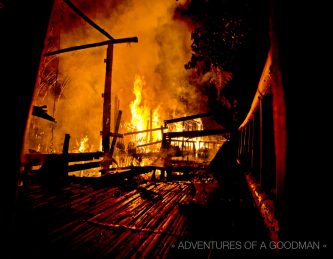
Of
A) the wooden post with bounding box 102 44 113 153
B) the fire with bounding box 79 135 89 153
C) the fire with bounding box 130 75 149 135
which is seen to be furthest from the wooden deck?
the fire with bounding box 79 135 89 153

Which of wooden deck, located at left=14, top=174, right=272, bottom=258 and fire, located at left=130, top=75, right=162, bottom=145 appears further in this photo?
fire, located at left=130, top=75, right=162, bottom=145

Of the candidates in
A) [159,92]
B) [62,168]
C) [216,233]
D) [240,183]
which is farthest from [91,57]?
[216,233]

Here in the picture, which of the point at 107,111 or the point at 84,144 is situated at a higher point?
the point at 107,111

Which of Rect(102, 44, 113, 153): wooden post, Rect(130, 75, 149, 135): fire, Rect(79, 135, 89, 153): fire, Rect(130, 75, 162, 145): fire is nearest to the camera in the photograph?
Rect(102, 44, 113, 153): wooden post

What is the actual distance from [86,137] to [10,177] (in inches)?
2222

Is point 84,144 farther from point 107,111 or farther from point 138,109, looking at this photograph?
point 107,111

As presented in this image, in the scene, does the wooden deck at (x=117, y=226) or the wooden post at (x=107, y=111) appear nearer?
the wooden deck at (x=117, y=226)

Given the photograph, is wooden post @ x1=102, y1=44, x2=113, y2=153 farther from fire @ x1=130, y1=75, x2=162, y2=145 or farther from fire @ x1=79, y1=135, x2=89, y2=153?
fire @ x1=79, y1=135, x2=89, y2=153

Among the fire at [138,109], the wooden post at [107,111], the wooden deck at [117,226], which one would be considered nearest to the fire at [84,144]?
the fire at [138,109]

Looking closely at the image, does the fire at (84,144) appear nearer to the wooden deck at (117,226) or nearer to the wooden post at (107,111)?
the wooden post at (107,111)

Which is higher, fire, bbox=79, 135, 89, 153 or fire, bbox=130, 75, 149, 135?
fire, bbox=130, 75, 149, 135

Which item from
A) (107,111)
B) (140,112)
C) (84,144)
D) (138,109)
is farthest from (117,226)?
(84,144)

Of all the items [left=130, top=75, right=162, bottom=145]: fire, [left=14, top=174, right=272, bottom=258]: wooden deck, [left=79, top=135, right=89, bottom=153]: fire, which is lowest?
[left=14, top=174, right=272, bottom=258]: wooden deck

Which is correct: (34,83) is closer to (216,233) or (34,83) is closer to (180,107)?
(216,233)
